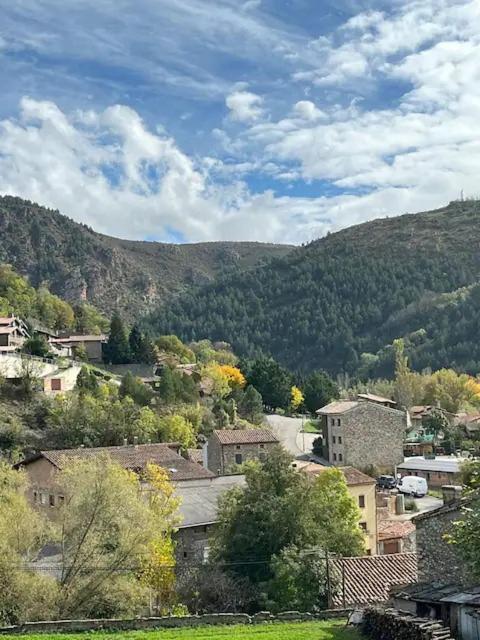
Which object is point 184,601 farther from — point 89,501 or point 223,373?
point 223,373

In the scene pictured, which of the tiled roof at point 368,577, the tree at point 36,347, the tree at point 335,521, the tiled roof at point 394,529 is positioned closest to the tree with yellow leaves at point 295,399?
the tree at point 36,347

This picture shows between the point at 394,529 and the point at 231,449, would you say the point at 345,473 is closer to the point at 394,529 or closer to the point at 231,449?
the point at 394,529

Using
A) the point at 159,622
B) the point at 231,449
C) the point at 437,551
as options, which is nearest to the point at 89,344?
the point at 231,449

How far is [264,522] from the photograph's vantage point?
29141 millimetres

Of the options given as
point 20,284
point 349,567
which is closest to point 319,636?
point 349,567

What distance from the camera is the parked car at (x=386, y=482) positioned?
6118 cm

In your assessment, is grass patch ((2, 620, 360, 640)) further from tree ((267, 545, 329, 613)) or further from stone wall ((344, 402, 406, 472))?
stone wall ((344, 402, 406, 472))

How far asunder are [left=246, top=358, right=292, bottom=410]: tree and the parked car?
24204 mm

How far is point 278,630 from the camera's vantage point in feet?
69.6

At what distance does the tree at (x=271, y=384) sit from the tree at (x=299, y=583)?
193 ft

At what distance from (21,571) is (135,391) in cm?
4218

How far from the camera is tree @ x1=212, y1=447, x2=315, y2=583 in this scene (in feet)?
94.7

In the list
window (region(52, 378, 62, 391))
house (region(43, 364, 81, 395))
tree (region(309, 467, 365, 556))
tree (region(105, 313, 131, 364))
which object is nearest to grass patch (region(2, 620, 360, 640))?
tree (region(309, 467, 365, 556))

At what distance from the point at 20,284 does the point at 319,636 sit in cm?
8476
